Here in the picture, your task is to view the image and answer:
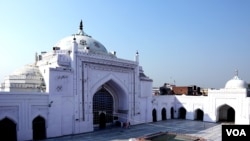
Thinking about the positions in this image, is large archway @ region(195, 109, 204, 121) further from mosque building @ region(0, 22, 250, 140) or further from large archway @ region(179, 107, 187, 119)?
large archway @ region(179, 107, 187, 119)

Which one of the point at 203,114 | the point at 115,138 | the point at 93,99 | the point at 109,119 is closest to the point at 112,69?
the point at 93,99

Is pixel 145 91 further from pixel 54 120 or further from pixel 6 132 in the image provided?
pixel 6 132

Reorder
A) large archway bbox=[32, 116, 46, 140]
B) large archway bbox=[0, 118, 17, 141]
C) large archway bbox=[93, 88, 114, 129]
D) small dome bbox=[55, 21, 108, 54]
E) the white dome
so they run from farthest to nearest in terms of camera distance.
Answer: the white dome
small dome bbox=[55, 21, 108, 54]
large archway bbox=[93, 88, 114, 129]
large archway bbox=[32, 116, 46, 140]
large archway bbox=[0, 118, 17, 141]

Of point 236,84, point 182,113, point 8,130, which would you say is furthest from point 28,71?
point 236,84

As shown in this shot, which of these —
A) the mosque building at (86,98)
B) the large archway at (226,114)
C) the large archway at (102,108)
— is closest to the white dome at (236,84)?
the mosque building at (86,98)

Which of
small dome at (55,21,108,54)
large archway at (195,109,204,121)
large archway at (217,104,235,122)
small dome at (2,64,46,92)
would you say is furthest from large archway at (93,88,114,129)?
large archway at (217,104,235,122)

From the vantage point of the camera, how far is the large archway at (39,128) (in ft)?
52.7

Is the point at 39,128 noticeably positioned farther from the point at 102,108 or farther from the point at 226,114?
the point at 226,114

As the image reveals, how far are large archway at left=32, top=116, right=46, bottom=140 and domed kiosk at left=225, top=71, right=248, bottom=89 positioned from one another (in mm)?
19046

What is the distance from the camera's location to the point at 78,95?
18469 mm

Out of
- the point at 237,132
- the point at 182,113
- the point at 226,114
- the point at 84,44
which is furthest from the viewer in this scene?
the point at 182,113

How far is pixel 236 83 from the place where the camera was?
2495 centimetres

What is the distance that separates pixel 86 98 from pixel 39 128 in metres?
4.31

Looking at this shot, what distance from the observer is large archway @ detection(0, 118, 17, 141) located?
14672mm
